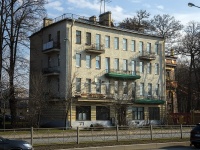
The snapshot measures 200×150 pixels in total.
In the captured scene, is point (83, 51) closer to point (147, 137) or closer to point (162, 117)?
point (162, 117)

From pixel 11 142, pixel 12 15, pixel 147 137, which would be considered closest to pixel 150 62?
pixel 12 15

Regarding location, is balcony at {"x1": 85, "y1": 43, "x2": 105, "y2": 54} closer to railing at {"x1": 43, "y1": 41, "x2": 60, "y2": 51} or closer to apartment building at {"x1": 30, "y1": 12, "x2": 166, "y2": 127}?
apartment building at {"x1": 30, "y1": 12, "x2": 166, "y2": 127}

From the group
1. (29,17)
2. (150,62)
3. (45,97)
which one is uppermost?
(29,17)

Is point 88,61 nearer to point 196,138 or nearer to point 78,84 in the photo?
point 78,84

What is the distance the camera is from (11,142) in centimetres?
1391

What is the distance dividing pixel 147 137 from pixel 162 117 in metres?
33.2

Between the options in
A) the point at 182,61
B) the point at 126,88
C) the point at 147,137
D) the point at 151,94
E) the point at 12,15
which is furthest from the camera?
the point at 182,61

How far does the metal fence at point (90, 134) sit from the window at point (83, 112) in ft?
71.7

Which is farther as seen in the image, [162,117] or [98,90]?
[162,117]

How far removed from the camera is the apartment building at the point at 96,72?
4875 cm

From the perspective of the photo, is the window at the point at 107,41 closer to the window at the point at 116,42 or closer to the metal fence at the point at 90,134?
the window at the point at 116,42

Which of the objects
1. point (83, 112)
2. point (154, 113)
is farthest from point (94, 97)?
point (154, 113)

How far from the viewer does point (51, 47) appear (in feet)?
166

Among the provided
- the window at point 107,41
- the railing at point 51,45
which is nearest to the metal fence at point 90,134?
the railing at point 51,45
